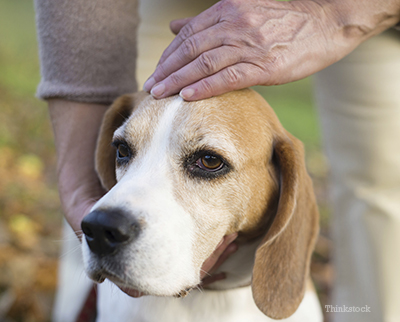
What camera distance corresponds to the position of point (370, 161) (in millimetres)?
2521

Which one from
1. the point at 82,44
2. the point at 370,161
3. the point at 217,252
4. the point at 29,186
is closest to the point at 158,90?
the point at 82,44

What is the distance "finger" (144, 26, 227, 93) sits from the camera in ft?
5.88

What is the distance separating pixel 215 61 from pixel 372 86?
3.88 ft

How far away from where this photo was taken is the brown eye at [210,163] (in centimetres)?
180

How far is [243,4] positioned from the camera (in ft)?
6.03

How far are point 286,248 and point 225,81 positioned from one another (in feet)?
2.88

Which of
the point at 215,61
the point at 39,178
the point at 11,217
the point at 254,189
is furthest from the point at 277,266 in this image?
the point at 39,178

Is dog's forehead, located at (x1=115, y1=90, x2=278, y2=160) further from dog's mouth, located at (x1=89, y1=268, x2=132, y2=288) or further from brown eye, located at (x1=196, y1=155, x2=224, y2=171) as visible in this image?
dog's mouth, located at (x1=89, y1=268, x2=132, y2=288)

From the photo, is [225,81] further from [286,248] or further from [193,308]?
[193,308]

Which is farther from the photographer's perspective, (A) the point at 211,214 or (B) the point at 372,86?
(B) the point at 372,86

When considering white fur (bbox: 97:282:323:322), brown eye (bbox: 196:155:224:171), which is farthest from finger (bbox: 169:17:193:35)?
white fur (bbox: 97:282:323:322)

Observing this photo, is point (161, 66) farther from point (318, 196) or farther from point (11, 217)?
point (318, 196)

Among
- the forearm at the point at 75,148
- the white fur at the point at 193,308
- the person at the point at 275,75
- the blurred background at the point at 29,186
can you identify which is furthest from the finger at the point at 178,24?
the white fur at the point at 193,308

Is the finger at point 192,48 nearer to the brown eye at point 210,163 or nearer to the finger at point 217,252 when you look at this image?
the brown eye at point 210,163
